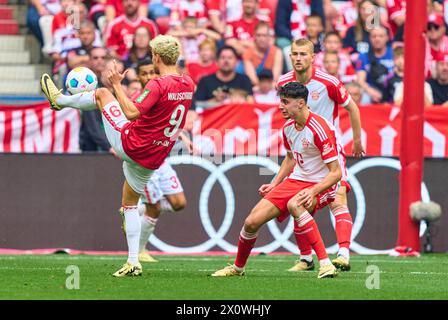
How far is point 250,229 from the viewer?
1057cm

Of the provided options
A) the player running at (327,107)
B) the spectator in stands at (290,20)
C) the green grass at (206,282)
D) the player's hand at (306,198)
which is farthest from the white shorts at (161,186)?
the spectator in stands at (290,20)

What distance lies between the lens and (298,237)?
1134cm

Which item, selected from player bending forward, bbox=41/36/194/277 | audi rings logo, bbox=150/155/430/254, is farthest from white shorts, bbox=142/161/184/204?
player bending forward, bbox=41/36/194/277

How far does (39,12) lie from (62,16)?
0.46 meters

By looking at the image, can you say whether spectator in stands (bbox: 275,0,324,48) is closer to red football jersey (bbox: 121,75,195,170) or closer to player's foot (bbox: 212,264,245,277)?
red football jersey (bbox: 121,75,195,170)

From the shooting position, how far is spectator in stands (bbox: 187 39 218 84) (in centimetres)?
1759

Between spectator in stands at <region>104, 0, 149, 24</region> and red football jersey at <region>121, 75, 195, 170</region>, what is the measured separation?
754 cm

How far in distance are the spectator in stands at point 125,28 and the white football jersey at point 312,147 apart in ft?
23.8

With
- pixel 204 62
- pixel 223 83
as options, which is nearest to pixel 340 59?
pixel 223 83

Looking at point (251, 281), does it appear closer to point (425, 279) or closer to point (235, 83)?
point (425, 279)

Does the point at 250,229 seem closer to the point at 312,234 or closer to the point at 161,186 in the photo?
the point at 312,234

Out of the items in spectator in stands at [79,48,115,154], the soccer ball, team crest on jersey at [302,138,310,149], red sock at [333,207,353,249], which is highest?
the soccer ball

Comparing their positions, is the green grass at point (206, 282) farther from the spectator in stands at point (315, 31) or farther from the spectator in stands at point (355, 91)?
the spectator in stands at point (315, 31)
